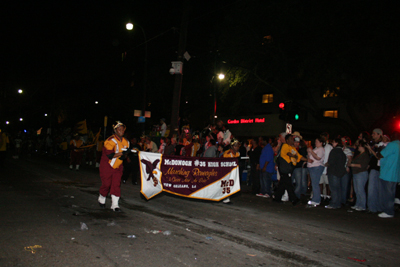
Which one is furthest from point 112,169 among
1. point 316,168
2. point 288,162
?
point 316,168

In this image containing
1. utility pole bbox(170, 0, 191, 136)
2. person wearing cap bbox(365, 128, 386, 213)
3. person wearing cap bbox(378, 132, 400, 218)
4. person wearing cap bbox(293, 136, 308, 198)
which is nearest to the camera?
person wearing cap bbox(378, 132, 400, 218)

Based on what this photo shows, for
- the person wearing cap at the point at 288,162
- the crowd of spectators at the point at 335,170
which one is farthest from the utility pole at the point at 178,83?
the person wearing cap at the point at 288,162

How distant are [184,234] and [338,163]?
5.49 metres

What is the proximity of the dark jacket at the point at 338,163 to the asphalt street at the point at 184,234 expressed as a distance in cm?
100

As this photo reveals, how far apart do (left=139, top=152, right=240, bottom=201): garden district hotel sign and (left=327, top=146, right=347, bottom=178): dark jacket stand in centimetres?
258

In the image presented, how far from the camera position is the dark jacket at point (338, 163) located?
9.42 metres

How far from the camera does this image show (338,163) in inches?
373

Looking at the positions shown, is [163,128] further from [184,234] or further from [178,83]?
[184,234]

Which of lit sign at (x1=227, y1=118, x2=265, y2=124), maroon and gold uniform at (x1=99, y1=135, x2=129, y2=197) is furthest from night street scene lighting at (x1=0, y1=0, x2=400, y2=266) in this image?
lit sign at (x1=227, y1=118, x2=265, y2=124)

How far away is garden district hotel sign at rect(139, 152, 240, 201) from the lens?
8453 mm

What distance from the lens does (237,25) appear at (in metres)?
27.7

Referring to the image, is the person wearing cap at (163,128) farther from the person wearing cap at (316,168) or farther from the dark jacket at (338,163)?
the dark jacket at (338,163)

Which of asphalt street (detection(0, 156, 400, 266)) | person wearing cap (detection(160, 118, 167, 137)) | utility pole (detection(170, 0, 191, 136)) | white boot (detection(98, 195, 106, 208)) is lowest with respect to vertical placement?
asphalt street (detection(0, 156, 400, 266))

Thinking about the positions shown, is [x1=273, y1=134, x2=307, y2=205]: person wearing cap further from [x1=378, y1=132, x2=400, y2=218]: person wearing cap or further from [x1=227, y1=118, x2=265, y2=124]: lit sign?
[x1=227, y1=118, x2=265, y2=124]: lit sign
